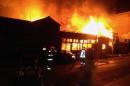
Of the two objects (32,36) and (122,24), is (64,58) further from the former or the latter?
(122,24)

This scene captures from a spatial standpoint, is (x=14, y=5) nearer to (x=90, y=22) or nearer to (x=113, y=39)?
(x=90, y=22)

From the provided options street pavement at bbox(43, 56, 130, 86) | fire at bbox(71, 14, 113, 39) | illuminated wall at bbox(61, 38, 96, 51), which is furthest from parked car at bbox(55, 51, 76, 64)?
fire at bbox(71, 14, 113, 39)

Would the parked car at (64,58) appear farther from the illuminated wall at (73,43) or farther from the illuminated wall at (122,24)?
the illuminated wall at (122,24)

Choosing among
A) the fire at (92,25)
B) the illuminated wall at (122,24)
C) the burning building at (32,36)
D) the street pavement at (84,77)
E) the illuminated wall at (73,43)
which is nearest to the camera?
the street pavement at (84,77)

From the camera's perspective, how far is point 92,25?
172 feet

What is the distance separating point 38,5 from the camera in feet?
167

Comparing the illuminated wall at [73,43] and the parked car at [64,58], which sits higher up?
the illuminated wall at [73,43]

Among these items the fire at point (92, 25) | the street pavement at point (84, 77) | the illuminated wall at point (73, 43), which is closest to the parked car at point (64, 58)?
the illuminated wall at point (73, 43)

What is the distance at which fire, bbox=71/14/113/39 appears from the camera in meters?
48.9

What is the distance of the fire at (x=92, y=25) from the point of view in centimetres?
4894

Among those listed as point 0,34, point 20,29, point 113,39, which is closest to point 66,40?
point 20,29

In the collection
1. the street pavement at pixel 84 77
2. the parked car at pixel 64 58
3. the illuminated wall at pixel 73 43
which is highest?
the illuminated wall at pixel 73 43

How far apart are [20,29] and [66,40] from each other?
8.21 meters

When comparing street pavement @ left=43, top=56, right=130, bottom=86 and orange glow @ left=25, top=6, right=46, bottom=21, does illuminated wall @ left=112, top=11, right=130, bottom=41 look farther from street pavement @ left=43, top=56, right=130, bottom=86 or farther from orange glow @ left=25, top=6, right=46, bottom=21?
street pavement @ left=43, top=56, right=130, bottom=86
